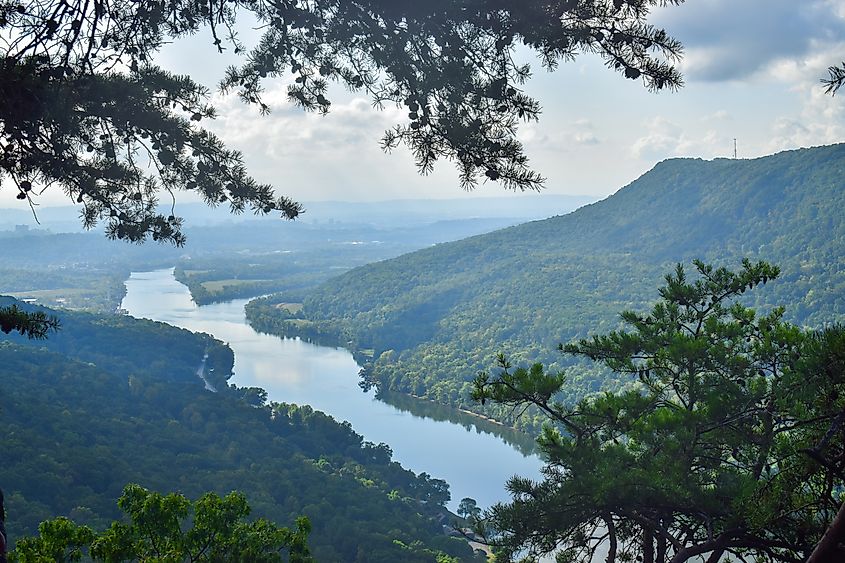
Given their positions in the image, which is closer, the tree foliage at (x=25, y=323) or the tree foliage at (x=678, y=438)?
the tree foliage at (x=25, y=323)

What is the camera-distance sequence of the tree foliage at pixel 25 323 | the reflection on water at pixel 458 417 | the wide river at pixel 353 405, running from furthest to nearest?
the reflection on water at pixel 458 417 < the wide river at pixel 353 405 < the tree foliage at pixel 25 323

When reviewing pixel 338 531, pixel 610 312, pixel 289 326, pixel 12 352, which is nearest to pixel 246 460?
pixel 338 531

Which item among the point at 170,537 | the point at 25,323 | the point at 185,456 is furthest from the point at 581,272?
the point at 25,323

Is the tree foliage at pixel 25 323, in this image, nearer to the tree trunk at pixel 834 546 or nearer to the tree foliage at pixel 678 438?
the tree foliage at pixel 678 438

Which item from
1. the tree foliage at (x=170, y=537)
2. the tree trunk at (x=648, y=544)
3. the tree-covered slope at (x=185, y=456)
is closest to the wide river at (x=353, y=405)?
the tree-covered slope at (x=185, y=456)

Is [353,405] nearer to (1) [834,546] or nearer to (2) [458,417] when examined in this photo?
(2) [458,417]

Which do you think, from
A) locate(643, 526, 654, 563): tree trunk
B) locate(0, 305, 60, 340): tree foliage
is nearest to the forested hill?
locate(643, 526, 654, 563): tree trunk
